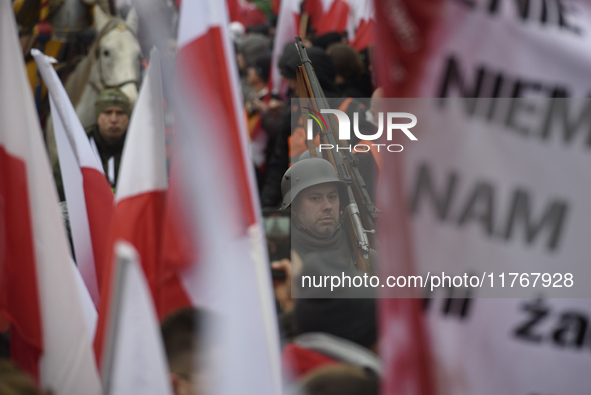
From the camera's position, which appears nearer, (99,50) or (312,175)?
(312,175)

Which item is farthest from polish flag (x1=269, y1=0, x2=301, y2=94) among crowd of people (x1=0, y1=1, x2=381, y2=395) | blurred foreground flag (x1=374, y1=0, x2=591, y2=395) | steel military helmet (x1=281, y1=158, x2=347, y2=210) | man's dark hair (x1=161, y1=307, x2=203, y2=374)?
blurred foreground flag (x1=374, y1=0, x2=591, y2=395)

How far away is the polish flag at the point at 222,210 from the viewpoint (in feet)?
7.64

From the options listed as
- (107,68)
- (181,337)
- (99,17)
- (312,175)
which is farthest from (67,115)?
(99,17)

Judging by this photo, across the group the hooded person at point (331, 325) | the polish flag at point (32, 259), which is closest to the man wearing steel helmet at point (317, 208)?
the hooded person at point (331, 325)

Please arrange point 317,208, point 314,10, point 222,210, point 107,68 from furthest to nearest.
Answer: point 314,10 → point 107,68 → point 317,208 → point 222,210

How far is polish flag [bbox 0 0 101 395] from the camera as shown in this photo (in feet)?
8.15

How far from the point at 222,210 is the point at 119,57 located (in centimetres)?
499

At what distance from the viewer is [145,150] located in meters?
3.08

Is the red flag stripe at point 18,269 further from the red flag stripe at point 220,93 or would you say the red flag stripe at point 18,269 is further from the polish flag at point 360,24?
the polish flag at point 360,24

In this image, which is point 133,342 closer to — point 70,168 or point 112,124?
point 70,168

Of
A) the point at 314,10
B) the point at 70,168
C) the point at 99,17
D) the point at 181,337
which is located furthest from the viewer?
the point at 314,10

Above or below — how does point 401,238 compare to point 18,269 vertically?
above

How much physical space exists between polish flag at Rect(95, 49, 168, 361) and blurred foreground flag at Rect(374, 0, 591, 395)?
54.1 inches

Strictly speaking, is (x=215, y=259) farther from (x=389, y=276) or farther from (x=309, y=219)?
(x=309, y=219)
